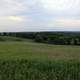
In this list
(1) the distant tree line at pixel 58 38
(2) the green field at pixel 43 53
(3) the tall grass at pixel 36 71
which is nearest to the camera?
(3) the tall grass at pixel 36 71

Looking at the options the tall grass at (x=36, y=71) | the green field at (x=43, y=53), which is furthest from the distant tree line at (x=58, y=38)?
the tall grass at (x=36, y=71)

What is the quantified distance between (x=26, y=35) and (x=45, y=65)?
22560 millimetres

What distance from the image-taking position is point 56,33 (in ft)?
95.7

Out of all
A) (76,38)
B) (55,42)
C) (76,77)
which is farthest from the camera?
(55,42)

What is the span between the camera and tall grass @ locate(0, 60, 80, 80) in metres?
8.91

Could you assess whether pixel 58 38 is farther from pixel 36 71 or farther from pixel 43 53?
pixel 36 71

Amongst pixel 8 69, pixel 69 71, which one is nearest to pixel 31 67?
pixel 8 69

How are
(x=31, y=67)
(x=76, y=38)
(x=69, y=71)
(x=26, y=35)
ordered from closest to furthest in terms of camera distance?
(x=69, y=71) → (x=31, y=67) → (x=76, y=38) → (x=26, y=35)

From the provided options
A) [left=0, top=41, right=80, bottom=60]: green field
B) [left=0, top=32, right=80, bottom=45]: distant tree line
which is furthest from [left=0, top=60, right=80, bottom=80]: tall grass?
[left=0, top=32, right=80, bottom=45]: distant tree line

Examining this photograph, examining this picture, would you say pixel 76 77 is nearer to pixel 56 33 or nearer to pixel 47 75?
pixel 47 75

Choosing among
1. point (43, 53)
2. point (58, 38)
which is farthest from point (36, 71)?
point (58, 38)

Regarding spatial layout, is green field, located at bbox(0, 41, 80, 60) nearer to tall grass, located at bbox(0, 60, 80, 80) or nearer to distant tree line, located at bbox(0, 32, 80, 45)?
tall grass, located at bbox(0, 60, 80, 80)

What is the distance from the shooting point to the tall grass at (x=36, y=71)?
8.91m

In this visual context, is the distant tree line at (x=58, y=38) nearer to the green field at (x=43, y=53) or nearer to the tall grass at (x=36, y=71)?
the green field at (x=43, y=53)
